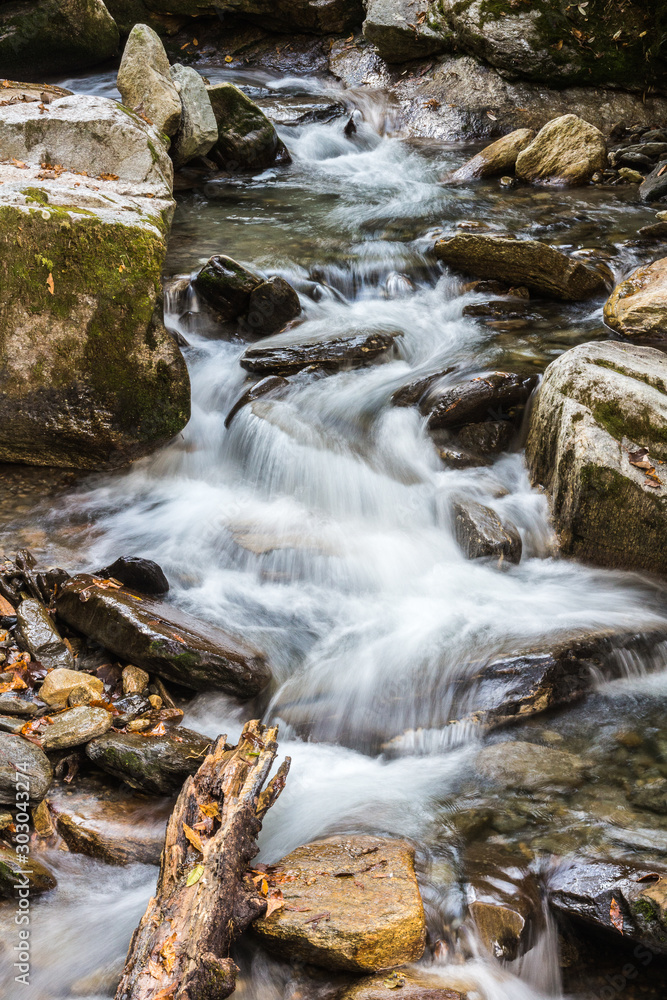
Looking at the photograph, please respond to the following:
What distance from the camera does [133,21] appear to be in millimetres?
16219

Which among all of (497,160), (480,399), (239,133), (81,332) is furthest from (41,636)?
(497,160)

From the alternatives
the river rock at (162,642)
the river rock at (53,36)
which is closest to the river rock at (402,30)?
the river rock at (53,36)

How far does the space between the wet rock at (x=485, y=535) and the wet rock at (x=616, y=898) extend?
239cm

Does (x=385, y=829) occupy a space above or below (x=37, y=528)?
below

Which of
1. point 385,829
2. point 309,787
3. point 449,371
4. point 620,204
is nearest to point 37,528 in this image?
point 309,787

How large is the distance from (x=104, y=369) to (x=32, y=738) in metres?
2.89

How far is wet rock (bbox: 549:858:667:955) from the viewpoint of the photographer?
270 centimetres

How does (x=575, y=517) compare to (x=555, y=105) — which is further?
(x=555, y=105)

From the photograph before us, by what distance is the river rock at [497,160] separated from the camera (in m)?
10.9

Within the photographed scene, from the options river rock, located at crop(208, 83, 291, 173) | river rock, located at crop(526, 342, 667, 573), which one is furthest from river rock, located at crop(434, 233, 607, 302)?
river rock, located at crop(208, 83, 291, 173)

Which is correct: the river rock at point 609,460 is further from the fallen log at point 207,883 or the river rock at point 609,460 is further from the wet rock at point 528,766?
the fallen log at point 207,883

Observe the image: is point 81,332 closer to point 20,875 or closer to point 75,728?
point 75,728

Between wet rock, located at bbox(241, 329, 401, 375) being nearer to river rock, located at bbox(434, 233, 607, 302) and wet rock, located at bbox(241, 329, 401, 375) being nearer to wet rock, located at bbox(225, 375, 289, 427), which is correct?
wet rock, located at bbox(225, 375, 289, 427)

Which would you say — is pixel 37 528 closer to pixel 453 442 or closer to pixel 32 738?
pixel 32 738
